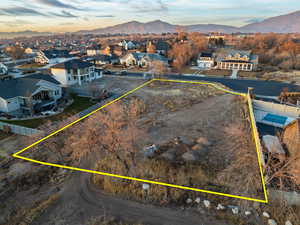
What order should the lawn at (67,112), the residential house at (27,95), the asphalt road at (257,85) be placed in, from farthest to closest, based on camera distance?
the asphalt road at (257,85), the residential house at (27,95), the lawn at (67,112)

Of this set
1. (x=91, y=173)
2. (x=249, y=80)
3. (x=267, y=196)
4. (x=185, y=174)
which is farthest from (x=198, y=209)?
(x=249, y=80)

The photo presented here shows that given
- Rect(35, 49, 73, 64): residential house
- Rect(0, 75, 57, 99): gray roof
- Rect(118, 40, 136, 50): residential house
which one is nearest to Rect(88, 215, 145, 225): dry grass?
Rect(0, 75, 57, 99): gray roof

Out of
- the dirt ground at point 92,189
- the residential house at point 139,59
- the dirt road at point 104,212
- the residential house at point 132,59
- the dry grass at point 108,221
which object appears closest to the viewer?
the dry grass at point 108,221

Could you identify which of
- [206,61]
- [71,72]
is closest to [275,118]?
[206,61]

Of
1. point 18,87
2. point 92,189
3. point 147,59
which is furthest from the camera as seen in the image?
point 147,59

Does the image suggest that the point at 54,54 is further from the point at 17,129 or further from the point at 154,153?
the point at 154,153

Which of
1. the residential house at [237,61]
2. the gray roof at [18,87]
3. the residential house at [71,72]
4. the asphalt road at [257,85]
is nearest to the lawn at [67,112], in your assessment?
the gray roof at [18,87]

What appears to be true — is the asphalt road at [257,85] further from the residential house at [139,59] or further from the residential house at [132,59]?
the residential house at [132,59]
